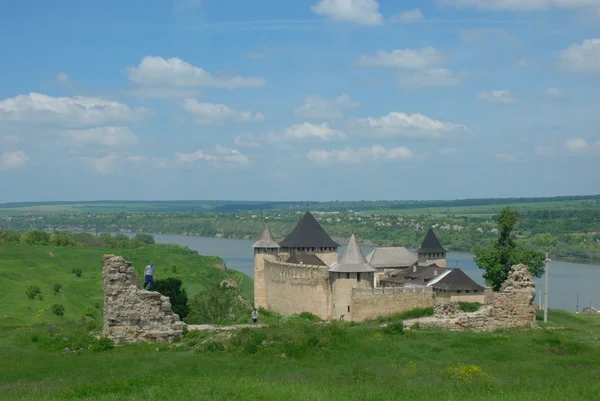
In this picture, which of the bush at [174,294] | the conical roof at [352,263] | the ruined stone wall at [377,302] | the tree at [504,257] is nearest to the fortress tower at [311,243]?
the conical roof at [352,263]

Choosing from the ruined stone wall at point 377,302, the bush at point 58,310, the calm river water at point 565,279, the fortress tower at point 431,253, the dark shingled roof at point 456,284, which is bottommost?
the calm river water at point 565,279

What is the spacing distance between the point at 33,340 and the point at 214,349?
136 inches

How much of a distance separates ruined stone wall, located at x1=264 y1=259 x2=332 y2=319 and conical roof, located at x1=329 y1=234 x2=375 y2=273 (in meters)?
0.91

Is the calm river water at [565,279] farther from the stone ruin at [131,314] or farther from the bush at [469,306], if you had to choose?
the stone ruin at [131,314]

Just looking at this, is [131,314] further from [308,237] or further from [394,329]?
[308,237]

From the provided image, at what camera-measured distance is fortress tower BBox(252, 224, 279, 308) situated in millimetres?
32812

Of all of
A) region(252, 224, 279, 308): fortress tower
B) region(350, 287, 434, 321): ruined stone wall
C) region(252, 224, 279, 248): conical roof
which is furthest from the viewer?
region(252, 224, 279, 248): conical roof

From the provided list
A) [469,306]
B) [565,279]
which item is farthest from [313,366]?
[565,279]

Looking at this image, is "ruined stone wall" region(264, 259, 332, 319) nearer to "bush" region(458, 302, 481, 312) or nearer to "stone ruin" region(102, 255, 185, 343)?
"bush" region(458, 302, 481, 312)

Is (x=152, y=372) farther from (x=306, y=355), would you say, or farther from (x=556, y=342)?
(x=556, y=342)

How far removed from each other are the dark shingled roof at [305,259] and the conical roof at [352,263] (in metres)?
4.07

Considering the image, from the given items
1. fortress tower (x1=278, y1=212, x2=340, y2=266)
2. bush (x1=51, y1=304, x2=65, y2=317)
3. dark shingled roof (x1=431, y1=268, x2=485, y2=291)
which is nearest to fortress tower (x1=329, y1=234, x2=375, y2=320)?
dark shingled roof (x1=431, y1=268, x2=485, y2=291)

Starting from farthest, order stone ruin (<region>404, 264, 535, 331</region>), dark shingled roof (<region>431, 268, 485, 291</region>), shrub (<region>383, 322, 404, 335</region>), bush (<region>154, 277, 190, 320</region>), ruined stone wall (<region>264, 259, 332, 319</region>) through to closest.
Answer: ruined stone wall (<region>264, 259, 332, 319</region>) < dark shingled roof (<region>431, 268, 485, 291</region>) < bush (<region>154, 277, 190, 320</region>) < stone ruin (<region>404, 264, 535, 331</region>) < shrub (<region>383, 322, 404, 335</region>)

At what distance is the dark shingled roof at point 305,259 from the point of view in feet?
101
